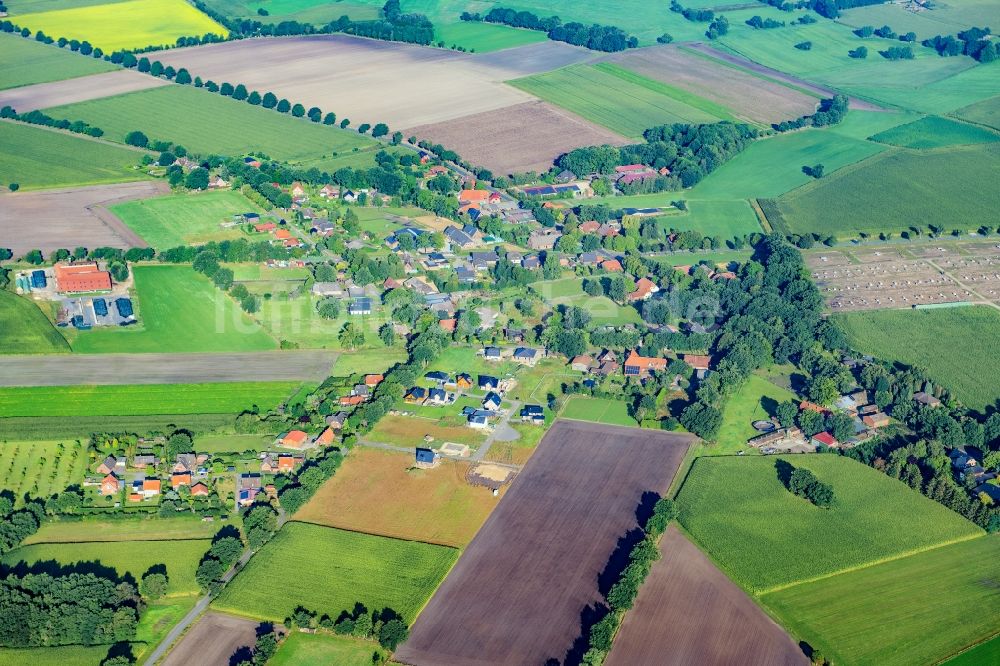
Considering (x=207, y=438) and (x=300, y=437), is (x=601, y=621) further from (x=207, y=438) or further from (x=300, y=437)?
(x=207, y=438)

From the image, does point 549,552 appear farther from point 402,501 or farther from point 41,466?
point 41,466

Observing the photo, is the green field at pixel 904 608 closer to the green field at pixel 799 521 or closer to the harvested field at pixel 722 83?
the green field at pixel 799 521

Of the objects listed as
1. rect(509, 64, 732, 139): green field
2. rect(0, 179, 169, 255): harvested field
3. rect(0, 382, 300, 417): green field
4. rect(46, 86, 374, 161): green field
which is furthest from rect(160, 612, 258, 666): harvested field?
rect(509, 64, 732, 139): green field

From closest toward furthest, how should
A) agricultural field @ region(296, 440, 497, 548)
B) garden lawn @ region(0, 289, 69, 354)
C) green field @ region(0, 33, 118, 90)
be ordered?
agricultural field @ region(296, 440, 497, 548) → garden lawn @ region(0, 289, 69, 354) → green field @ region(0, 33, 118, 90)

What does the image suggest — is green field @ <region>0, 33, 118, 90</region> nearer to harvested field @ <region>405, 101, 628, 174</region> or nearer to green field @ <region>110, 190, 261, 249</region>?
green field @ <region>110, 190, 261, 249</region>

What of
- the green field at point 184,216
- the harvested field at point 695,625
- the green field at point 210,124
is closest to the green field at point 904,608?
the harvested field at point 695,625

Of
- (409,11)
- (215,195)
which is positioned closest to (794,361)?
(215,195)
